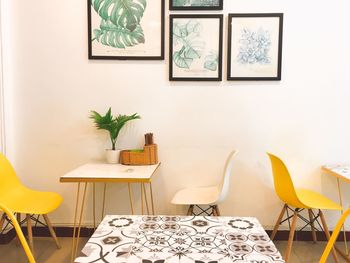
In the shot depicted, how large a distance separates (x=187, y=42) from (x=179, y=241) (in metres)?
1.93

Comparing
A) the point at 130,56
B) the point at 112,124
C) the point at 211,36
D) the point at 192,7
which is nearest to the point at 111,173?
the point at 112,124

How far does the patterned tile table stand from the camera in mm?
999

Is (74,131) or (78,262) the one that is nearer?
(78,262)

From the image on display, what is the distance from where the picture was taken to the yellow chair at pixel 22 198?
2207 millimetres

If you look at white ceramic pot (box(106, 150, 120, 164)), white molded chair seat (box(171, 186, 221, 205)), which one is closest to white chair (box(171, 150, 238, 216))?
white molded chair seat (box(171, 186, 221, 205))

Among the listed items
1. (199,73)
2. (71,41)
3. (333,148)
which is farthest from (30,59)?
(333,148)

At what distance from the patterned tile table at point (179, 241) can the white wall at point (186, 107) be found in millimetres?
1404

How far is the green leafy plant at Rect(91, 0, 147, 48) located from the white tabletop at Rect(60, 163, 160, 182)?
1.06 m

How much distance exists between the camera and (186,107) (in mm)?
2693

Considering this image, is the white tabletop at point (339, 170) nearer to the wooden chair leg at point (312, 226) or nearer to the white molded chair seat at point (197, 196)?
the wooden chair leg at point (312, 226)

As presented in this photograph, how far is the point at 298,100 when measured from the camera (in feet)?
8.71

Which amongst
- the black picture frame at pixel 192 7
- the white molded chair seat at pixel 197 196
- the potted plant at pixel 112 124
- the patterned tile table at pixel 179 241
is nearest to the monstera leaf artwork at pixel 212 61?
the black picture frame at pixel 192 7

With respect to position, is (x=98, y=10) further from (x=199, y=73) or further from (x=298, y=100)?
(x=298, y=100)

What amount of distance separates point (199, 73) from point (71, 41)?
3.82 feet
